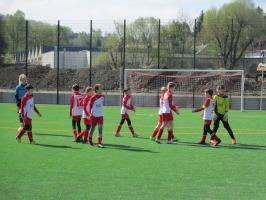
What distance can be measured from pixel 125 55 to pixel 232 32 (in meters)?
9.96

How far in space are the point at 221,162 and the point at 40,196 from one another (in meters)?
4.62

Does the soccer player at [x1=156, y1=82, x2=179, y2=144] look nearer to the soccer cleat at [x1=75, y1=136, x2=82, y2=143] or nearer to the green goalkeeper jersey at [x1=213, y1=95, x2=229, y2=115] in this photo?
the green goalkeeper jersey at [x1=213, y1=95, x2=229, y2=115]

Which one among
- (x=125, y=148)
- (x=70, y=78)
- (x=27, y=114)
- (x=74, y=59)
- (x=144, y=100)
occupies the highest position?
(x=74, y=59)

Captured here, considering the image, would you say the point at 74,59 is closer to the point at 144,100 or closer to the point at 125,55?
the point at 125,55

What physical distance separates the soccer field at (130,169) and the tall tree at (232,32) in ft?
98.2

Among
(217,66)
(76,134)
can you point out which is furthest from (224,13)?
(76,134)

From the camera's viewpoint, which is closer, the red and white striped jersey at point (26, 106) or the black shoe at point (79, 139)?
the red and white striped jersey at point (26, 106)

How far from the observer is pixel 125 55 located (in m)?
43.4

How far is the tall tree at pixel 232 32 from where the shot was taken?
4416 cm

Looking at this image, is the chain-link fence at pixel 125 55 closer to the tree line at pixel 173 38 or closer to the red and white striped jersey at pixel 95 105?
the tree line at pixel 173 38

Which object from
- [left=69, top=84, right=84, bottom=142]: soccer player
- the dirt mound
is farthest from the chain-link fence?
[left=69, top=84, right=84, bottom=142]: soccer player

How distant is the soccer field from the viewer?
24.9 feet

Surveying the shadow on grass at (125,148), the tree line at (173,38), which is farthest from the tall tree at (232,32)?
the shadow on grass at (125,148)

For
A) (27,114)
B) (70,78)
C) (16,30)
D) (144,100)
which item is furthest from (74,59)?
(27,114)
